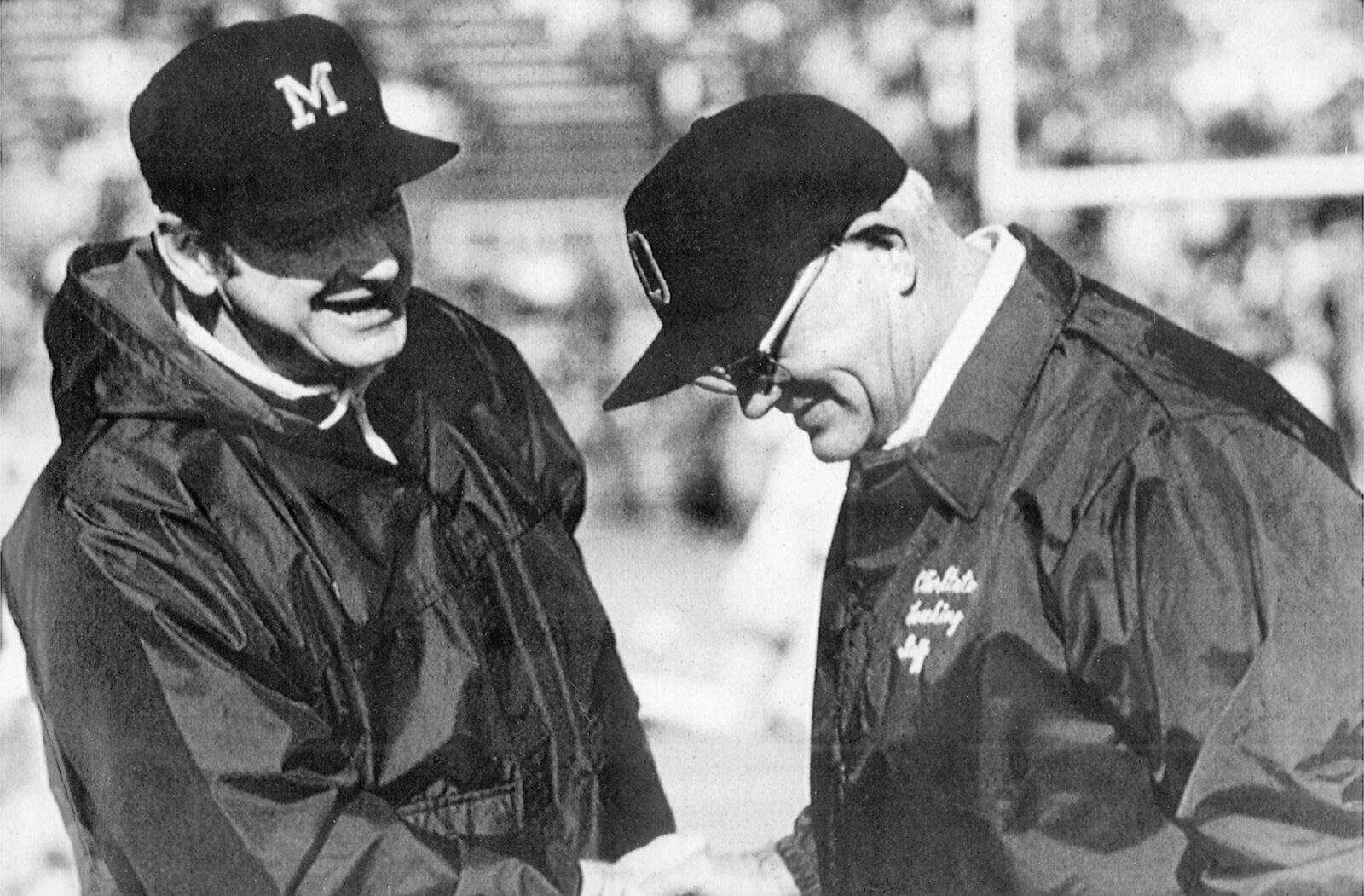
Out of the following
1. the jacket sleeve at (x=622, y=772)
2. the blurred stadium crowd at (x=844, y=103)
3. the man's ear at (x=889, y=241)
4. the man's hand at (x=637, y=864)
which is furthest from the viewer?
the blurred stadium crowd at (x=844, y=103)

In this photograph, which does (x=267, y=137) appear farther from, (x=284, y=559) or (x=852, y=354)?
(x=852, y=354)

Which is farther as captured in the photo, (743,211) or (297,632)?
(297,632)

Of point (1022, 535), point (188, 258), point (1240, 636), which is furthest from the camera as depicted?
point (188, 258)

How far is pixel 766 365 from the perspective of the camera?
4.15 feet

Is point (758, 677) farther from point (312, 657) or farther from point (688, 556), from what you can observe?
point (312, 657)

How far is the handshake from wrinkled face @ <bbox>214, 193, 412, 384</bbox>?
20.4 inches

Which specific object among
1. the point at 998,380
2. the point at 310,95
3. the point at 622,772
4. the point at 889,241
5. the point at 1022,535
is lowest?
the point at 622,772

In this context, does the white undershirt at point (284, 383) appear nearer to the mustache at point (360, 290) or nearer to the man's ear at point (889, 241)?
the mustache at point (360, 290)

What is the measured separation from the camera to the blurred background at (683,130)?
1.74m

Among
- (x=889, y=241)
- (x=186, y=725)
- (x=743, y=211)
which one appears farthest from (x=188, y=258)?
(x=889, y=241)

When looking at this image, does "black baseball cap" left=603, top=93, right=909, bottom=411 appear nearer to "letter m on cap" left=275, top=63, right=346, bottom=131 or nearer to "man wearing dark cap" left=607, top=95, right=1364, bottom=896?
"man wearing dark cap" left=607, top=95, right=1364, bottom=896

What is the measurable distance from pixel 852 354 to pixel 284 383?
0.51 metres

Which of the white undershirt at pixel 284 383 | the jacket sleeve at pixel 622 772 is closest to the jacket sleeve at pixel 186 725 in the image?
the white undershirt at pixel 284 383

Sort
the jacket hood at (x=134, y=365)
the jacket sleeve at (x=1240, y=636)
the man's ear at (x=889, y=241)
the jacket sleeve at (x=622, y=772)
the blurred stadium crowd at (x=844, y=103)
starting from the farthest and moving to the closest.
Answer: the blurred stadium crowd at (x=844, y=103) → the jacket sleeve at (x=622, y=772) → the jacket hood at (x=134, y=365) → the man's ear at (x=889, y=241) → the jacket sleeve at (x=1240, y=636)
